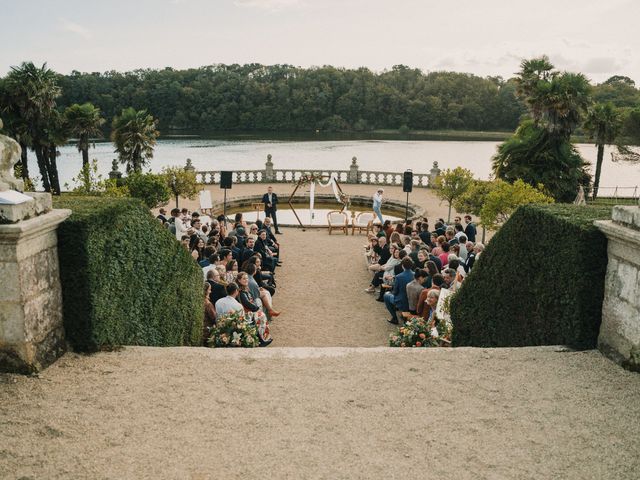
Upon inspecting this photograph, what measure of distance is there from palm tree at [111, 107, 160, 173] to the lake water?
1405 cm

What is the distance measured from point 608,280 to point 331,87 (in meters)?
82.5

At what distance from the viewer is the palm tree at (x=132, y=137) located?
2812cm

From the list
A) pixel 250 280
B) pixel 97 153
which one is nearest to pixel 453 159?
pixel 97 153

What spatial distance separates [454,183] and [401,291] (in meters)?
12.7

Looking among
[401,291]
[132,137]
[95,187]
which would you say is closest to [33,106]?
[132,137]

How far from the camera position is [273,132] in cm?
8081

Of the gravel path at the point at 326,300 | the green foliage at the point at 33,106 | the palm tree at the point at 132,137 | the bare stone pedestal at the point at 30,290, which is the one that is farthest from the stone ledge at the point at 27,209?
the green foliage at the point at 33,106

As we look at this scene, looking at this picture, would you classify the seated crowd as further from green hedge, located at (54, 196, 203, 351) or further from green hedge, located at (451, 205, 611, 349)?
green hedge, located at (451, 205, 611, 349)

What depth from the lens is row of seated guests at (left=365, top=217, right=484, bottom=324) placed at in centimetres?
880

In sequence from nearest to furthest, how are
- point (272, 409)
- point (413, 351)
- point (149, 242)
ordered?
point (272, 409) → point (413, 351) → point (149, 242)

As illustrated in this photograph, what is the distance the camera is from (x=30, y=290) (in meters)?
4.33

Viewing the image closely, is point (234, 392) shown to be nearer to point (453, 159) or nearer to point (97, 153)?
point (453, 159)

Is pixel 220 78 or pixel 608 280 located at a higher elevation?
pixel 220 78

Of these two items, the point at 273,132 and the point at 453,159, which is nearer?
the point at 453,159
